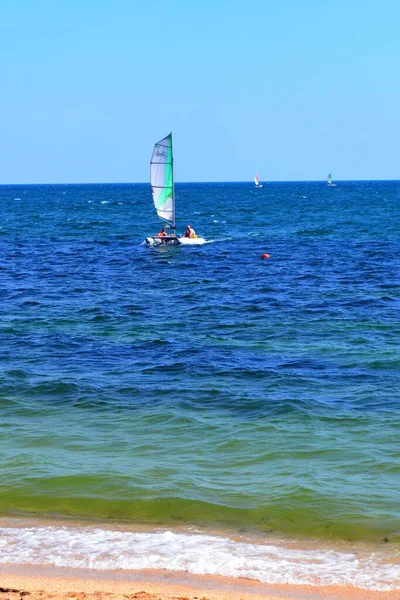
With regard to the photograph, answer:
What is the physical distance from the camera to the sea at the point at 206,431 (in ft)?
33.3

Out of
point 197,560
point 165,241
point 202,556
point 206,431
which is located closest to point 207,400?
point 206,431

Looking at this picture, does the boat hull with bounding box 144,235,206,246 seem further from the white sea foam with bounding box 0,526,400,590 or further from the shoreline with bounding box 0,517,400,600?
the white sea foam with bounding box 0,526,400,590

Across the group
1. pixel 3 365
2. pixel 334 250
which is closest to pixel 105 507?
pixel 3 365

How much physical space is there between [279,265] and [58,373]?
22.1m

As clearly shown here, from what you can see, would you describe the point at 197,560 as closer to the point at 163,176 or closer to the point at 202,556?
the point at 202,556

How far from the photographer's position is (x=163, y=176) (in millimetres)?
47844

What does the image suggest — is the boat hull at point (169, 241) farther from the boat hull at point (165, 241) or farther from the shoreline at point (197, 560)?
the shoreline at point (197, 560)

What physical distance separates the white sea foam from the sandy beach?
0.47 ft

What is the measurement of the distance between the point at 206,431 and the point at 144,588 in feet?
17.6

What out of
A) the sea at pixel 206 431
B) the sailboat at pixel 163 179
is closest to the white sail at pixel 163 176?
the sailboat at pixel 163 179

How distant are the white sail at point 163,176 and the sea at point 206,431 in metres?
17.2

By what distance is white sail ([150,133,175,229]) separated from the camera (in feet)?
156

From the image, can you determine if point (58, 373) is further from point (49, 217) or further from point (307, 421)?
point (49, 217)

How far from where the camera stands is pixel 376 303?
88.3 ft
